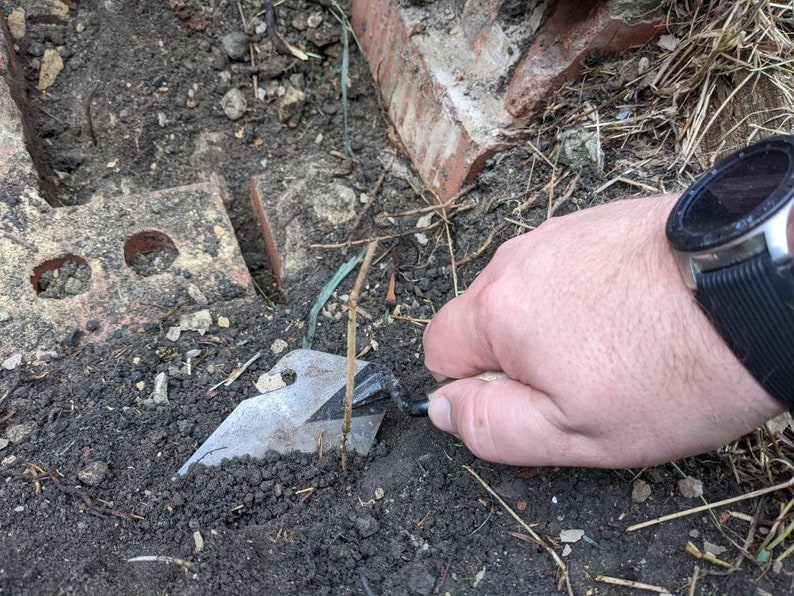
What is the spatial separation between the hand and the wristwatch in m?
0.04

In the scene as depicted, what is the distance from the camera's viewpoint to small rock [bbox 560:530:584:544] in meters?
1.37

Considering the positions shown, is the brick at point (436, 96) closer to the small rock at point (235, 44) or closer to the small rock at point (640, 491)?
the small rock at point (235, 44)

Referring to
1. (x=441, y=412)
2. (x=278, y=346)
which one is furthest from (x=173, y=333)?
(x=441, y=412)

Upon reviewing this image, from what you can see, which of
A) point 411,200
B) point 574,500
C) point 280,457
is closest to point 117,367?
point 280,457

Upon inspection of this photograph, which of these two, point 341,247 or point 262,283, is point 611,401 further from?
point 262,283

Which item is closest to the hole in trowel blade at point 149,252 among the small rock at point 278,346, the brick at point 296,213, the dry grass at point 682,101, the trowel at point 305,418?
the brick at point 296,213

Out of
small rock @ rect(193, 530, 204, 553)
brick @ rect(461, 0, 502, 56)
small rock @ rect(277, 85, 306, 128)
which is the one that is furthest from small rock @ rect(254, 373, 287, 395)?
brick @ rect(461, 0, 502, 56)

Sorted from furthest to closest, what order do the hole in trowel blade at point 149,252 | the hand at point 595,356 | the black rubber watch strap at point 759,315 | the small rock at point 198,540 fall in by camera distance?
the hole in trowel blade at point 149,252
the small rock at point 198,540
the hand at point 595,356
the black rubber watch strap at point 759,315

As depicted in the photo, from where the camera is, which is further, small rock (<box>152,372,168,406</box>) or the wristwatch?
small rock (<box>152,372,168,406</box>)

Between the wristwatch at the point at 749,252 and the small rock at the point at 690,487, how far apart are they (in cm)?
45

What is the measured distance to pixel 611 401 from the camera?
43.4 inches

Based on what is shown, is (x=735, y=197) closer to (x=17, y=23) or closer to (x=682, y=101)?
(x=682, y=101)

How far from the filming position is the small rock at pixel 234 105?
222 cm

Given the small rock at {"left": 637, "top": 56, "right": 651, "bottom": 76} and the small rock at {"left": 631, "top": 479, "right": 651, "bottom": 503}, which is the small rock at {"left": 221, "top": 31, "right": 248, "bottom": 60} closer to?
the small rock at {"left": 637, "top": 56, "right": 651, "bottom": 76}
